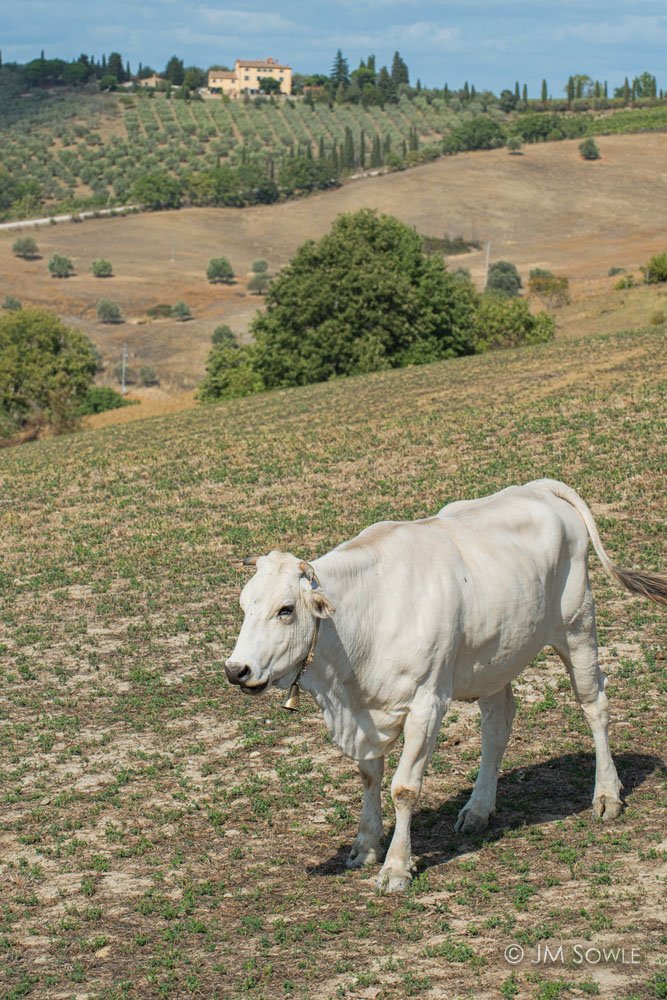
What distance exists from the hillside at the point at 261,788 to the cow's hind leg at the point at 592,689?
11.9 inches

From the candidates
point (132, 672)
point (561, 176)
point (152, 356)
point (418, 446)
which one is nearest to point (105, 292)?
point (152, 356)

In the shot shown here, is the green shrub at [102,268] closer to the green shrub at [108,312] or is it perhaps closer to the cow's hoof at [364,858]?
the green shrub at [108,312]

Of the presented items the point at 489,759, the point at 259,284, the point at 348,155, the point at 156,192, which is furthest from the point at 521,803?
the point at 348,155

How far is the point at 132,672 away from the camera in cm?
1305

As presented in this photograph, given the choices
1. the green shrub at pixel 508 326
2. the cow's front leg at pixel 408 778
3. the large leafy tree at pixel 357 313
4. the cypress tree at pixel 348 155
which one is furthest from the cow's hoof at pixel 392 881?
the cypress tree at pixel 348 155

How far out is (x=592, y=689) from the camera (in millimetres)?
8359

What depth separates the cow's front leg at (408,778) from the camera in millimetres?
7137

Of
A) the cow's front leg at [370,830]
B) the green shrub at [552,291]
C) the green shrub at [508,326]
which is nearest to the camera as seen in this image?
the cow's front leg at [370,830]

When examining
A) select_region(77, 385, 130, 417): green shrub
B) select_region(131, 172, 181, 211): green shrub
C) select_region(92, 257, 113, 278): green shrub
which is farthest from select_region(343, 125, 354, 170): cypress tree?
select_region(77, 385, 130, 417): green shrub

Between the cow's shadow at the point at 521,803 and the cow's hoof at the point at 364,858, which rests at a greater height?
the cow's hoof at the point at 364,858

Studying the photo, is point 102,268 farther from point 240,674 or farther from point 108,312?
point 240,674

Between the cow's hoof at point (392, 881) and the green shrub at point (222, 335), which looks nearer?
the cow's hoof at point (392, 881)

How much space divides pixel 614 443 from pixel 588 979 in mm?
17511

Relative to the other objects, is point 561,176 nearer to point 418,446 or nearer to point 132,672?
point 418,446
